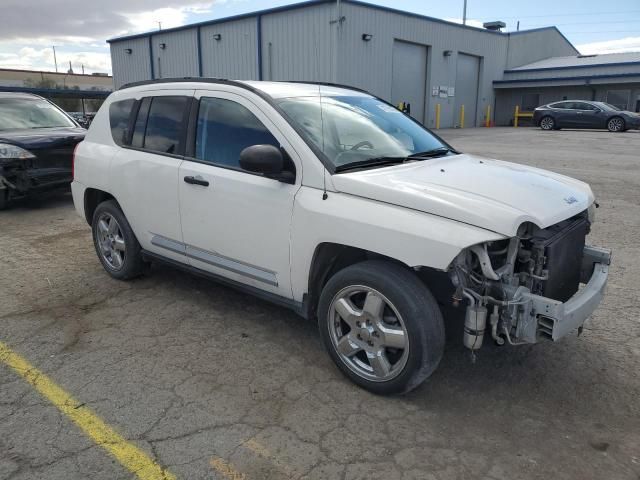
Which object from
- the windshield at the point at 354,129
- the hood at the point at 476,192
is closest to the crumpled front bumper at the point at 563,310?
the hood at the point at 476,192

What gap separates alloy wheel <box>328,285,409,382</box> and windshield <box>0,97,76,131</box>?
8089 mm

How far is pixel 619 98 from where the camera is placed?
110 feet

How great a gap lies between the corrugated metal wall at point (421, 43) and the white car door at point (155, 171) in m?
21.4

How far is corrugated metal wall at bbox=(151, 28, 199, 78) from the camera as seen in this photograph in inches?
1261

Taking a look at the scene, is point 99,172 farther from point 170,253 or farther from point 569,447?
point 569,447

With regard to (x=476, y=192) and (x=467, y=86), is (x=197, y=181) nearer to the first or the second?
(x=476, y=192)

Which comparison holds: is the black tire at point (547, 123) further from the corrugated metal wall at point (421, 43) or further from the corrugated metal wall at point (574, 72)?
the corrugated metal wall at point (574, 72)

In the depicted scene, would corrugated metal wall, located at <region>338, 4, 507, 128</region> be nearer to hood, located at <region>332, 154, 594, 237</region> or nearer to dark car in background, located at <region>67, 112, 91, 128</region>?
dark car in background, located at <region>67, 112, 91, 128</region>

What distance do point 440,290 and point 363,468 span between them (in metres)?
1.19

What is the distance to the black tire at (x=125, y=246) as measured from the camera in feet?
16.0

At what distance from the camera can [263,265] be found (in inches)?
146

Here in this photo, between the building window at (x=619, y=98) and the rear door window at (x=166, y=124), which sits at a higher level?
the building window at (x=619, y=98)

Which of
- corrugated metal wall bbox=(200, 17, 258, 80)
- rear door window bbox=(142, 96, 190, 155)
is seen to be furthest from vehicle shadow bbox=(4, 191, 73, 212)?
corrugated metal wall bbox=(200, 17, 258, 80)

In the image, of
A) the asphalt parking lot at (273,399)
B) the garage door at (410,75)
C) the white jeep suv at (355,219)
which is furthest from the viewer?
the garage door at (410,75)
